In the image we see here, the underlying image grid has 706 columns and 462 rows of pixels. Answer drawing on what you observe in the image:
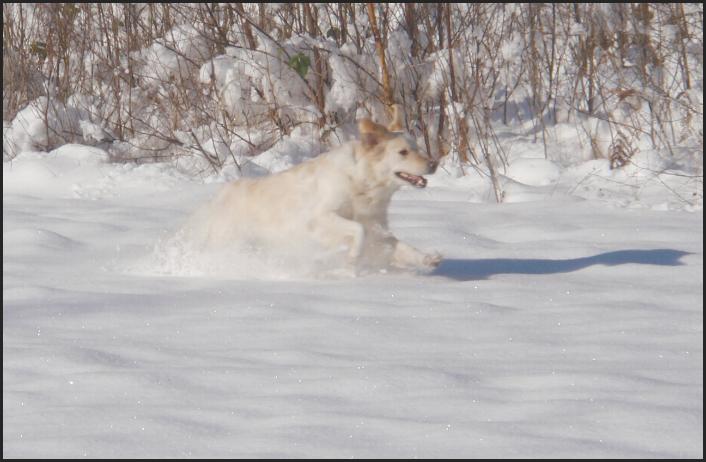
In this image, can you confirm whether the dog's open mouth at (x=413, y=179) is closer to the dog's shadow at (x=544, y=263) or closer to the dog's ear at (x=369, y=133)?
the dog's ear at (x=369, y=133)

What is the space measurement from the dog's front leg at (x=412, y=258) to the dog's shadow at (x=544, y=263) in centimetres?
23

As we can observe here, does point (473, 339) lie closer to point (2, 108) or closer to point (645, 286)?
point (645, 286)

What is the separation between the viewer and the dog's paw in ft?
19.8

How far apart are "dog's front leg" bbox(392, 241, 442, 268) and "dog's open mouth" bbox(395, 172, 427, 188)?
1.09 feet

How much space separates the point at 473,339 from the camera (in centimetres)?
464

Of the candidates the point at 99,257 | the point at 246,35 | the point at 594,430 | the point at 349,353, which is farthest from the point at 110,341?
the point at 246,35

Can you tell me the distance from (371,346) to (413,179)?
1.93 m

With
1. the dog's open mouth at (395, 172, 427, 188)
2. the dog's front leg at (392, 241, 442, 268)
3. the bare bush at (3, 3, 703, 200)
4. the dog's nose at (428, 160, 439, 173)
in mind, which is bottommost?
the dog's front leg at (392, 241, 442, 268)

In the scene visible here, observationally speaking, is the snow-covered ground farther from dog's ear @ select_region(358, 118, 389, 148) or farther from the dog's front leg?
dog's ear @ select_region(358, 118, 389, 148)

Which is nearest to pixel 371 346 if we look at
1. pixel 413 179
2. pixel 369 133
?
pixel 413 179

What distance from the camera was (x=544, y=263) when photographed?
682 centimetres

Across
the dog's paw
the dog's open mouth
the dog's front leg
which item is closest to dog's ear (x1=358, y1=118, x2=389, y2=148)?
the dog's open mouth

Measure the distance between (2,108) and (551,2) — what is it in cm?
572

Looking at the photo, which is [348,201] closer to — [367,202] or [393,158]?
[367,202]
